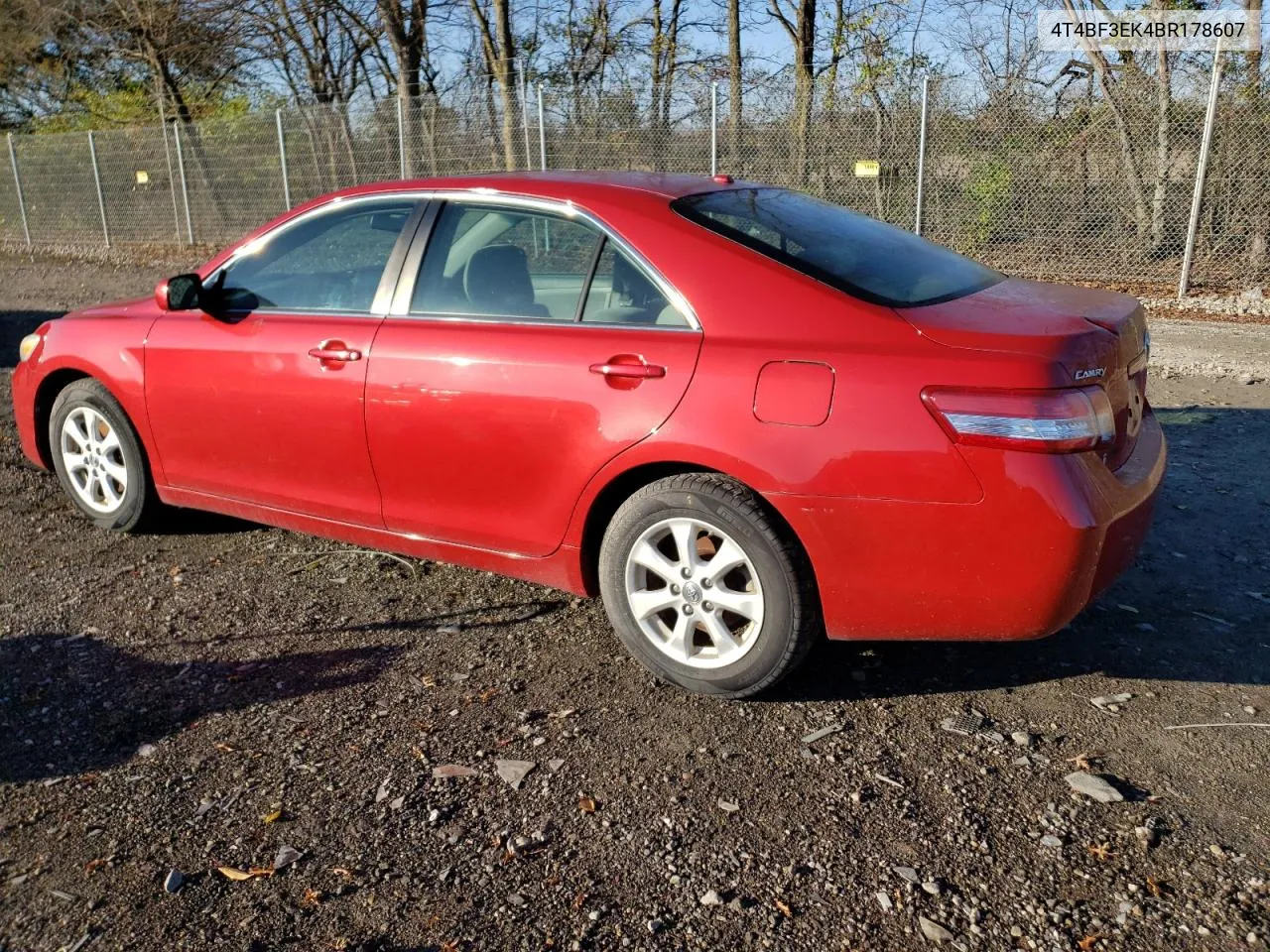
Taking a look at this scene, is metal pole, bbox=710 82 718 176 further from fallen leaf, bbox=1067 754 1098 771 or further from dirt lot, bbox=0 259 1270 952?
fallen leaf, bbox=1067 754 1098 771

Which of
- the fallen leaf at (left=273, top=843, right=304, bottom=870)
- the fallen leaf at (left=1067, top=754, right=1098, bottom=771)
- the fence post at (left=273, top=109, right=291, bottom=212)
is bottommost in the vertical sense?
the fallen leaf at (left=1067, top=754, right=1098, bottom=771)

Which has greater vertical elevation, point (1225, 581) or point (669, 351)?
point (669, 351)

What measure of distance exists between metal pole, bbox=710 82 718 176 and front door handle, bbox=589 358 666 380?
9.45 m

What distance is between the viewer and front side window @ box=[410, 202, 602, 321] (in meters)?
3.67

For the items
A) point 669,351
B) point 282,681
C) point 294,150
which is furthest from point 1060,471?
point 294,150

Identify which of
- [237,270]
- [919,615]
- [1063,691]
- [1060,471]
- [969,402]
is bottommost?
[1063,691]

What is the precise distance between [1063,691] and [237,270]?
3588mm

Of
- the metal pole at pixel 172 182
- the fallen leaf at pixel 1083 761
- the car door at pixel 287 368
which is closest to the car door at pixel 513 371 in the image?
the car door at pixel 287 368

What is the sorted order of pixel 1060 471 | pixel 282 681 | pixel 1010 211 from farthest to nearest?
1. pixel 1010 211
2. pixel 282 681
3. pixel 1060 471

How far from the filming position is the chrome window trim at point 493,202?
3428 mm

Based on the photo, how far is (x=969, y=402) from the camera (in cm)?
292

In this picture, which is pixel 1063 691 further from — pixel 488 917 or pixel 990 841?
pixel 488 917

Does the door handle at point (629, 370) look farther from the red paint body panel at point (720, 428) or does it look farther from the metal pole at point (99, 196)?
the metal pole at point (99, 196)

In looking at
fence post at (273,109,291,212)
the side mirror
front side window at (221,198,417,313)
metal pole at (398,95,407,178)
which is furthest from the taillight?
fence post at (273,109,291,212)
